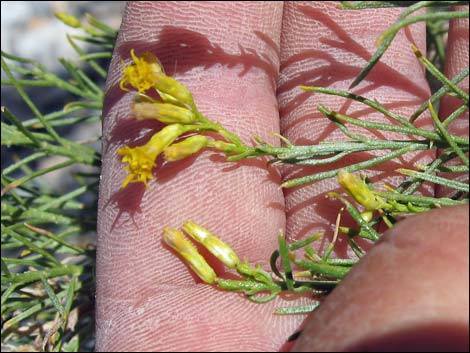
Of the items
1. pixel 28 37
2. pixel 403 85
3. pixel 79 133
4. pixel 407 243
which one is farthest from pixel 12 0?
pixel 407 243

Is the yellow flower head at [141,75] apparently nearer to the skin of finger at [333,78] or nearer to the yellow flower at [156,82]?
the yellow flower at [156,82]

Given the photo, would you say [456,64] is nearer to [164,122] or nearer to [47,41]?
[164,122]

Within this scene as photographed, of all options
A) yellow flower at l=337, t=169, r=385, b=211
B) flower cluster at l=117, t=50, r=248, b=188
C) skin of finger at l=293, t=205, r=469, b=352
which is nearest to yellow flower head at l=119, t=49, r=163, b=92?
flower cluster at l=117, t=50, r=248, b=188

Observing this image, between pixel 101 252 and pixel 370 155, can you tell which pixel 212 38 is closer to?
pixel 370 155

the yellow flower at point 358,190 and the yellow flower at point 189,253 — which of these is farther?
the yellow flower at point 189,253

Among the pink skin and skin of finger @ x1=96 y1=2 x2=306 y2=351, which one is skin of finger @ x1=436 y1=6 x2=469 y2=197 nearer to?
the pink skin

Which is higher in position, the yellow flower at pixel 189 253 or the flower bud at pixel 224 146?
the flower bud at pixel 224 146

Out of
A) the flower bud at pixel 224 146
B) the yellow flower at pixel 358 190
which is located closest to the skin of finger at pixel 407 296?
the yellow flower at pixel 358 190
